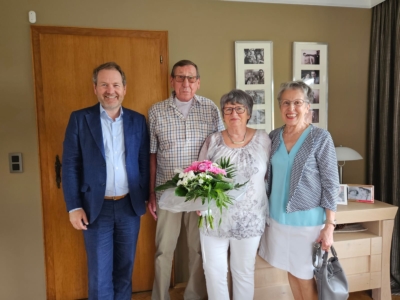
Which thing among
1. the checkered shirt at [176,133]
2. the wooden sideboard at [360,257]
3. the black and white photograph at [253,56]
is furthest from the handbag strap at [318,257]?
the black and white photograph at [253,56]

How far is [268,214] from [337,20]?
6.53ft

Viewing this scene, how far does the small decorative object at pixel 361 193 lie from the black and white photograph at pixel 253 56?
1295mm

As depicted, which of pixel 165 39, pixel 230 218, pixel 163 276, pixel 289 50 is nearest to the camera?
pixel 230 218

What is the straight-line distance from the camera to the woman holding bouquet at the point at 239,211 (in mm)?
1756

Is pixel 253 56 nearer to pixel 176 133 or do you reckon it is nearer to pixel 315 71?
pixel 315 71

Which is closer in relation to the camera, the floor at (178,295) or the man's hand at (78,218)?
the man's hand at (78,218)

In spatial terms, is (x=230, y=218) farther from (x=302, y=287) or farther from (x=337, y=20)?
(x=337, y=20)

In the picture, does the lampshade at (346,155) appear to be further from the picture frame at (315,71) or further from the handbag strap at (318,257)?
the handbag strap at (318,257)

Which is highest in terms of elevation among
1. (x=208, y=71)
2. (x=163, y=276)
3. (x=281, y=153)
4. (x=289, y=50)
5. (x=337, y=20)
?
(x=337, y=20)

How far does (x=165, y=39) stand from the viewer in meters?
2.42

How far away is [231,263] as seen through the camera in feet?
6.15

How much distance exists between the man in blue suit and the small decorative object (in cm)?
165

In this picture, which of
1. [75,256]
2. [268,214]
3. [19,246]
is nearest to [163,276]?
[75,256]

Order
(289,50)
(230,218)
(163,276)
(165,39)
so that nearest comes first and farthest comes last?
1. (230,218)
2. (163,276)
3. (165,39)
4. (289,50)
